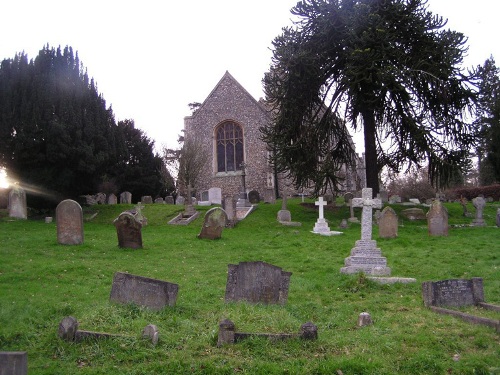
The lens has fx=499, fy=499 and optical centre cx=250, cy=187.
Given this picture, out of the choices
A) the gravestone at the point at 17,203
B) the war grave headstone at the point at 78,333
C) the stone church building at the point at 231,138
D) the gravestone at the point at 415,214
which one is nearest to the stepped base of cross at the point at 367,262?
the war grave headstone at the point at 78,333

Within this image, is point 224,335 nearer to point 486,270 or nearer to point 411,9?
point 486,270

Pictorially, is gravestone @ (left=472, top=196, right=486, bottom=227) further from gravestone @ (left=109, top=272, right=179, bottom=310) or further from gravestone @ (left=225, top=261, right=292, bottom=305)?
gravestone @ (left=109, top=272, right=179, bottom=310)

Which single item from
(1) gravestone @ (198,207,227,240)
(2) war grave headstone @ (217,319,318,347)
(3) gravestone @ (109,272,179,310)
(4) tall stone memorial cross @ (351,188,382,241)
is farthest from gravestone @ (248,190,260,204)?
(2) war grave headstone @ (217,319,318,347)

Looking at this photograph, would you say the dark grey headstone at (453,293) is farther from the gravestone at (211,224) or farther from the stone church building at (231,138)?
the stone church building at (231,138)

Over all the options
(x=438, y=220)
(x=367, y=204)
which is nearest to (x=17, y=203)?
(x=367, y=204)

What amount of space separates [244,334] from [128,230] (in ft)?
25.9

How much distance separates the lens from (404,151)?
834 inches

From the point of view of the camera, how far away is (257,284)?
24.0 feet

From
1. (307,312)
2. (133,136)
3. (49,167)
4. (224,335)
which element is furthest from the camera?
(133,136)

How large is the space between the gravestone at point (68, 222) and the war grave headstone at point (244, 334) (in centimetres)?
837

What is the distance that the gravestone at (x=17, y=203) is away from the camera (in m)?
19.4

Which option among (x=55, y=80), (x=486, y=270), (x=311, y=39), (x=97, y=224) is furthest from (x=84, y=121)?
(x=486, y=270)

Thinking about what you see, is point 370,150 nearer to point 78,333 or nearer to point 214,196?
point 214,196

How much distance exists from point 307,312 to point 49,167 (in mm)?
18021
